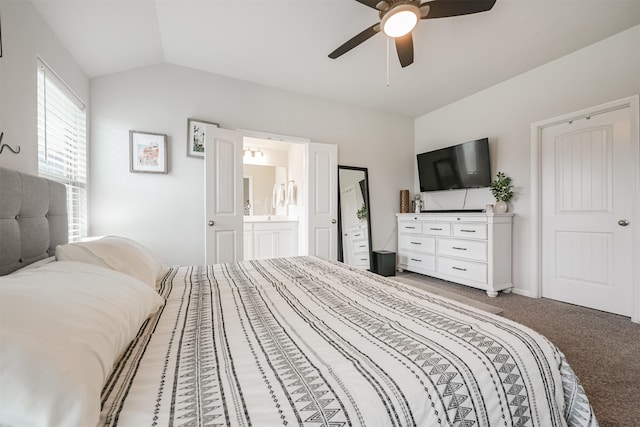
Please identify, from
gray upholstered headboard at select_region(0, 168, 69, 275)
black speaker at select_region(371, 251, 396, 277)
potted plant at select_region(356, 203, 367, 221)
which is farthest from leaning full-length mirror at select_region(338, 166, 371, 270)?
gray upholstered headboard at select_region(0, 168, 69, 275)

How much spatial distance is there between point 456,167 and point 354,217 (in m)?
1.70

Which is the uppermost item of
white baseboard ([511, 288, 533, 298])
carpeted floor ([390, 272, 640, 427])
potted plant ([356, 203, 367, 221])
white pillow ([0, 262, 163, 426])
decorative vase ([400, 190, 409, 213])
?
decorative vase ([400, 190, 409, 213])

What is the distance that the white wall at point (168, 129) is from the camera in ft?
9.39

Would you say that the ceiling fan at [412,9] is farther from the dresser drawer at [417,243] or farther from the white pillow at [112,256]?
the dresser drawer at [417,243]

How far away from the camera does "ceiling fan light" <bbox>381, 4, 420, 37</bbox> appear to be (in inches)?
68.2

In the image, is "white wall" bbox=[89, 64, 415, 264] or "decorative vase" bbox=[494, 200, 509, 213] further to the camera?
"decorative vase" bbox=[494, 200, 509, 213]

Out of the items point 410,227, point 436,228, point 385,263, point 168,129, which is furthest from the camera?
point 410,227

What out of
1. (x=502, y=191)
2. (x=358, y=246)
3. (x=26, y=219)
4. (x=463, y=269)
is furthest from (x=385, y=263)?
(x=26, y=219)

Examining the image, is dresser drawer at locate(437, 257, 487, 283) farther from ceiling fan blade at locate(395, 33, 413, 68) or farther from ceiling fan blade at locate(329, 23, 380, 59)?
ceiling fan blade at locate(329, 23, 380, 59)

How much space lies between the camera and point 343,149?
4281mm

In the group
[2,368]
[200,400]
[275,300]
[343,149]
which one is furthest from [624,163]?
[2,368]

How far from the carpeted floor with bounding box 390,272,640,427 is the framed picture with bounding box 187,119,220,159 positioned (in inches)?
134

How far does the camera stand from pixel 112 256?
1.24m

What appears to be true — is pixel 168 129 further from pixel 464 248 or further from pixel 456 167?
pixel 464 248
